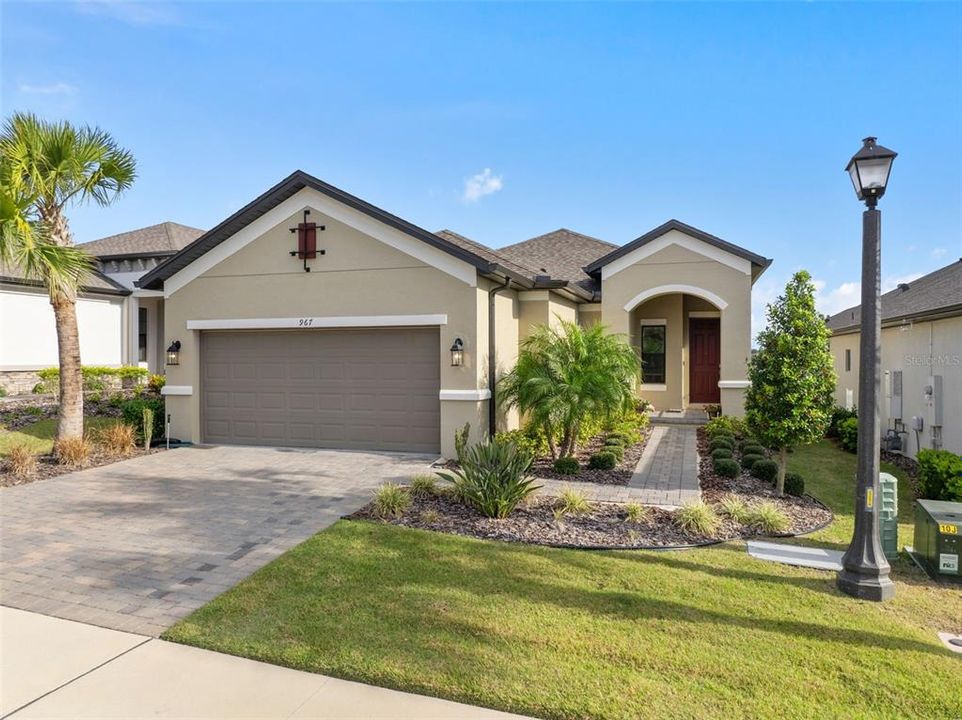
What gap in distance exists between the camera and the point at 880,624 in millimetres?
4715

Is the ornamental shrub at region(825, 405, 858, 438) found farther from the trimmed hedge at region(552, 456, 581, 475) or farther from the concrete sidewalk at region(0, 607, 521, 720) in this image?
the concrete sidewalk at region(0, 607, 521, 720)

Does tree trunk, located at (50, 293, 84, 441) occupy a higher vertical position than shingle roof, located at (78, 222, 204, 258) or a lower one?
lower

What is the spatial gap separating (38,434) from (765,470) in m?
15.5

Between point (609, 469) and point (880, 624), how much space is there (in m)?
5.71

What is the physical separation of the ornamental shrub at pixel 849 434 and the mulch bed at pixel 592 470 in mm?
5425

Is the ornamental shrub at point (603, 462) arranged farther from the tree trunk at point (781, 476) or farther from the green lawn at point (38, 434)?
the green lawn at point (38, 434)

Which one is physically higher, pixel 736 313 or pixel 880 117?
pixel 880 117

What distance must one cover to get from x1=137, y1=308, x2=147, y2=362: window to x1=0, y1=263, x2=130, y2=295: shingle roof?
1.44m

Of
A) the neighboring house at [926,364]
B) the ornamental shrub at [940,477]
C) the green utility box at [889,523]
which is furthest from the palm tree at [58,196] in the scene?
the neighboring house at [926,364]

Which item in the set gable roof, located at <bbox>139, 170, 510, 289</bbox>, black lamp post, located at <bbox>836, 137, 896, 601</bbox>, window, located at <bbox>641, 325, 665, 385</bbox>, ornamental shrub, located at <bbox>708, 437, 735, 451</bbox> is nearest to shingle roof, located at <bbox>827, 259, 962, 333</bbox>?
ornamental shrub, located at <bbox>708, 437, 735, 451</bbox>

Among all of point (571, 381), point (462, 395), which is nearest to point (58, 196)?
point (462, 395)

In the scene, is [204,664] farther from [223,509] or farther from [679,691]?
[223,509]

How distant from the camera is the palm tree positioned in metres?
10.1

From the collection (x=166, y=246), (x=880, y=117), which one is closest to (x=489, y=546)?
(x=880, y=117)
